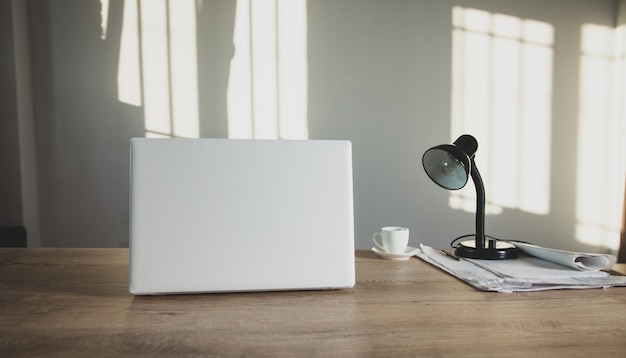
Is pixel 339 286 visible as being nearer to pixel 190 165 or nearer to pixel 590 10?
pixel 190 165

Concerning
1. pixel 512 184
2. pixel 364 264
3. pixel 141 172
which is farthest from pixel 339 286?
pixel 512 184

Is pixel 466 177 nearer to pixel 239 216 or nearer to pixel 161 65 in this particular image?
pixel 239 216

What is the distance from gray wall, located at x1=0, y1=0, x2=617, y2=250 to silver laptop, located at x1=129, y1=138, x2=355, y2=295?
2313 millimetres

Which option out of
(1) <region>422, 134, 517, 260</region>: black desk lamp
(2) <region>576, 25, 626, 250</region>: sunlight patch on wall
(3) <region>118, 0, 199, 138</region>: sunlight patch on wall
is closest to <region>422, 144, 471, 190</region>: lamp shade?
(1) <region>422, 134, 517, 260</region>: black desk lamp

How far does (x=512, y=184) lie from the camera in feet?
10.6

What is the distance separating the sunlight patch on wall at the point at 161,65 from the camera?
2908mm

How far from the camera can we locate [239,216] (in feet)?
2.40

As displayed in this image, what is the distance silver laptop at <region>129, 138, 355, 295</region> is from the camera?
71 cm

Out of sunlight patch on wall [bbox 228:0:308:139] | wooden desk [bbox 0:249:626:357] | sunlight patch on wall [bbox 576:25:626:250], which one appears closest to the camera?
wooden desk [bbox 0:249:626:357]

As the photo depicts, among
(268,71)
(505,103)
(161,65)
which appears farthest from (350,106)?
(161,65)

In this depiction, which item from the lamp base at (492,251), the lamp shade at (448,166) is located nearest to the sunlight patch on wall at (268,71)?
the lamp shade at (448,166)

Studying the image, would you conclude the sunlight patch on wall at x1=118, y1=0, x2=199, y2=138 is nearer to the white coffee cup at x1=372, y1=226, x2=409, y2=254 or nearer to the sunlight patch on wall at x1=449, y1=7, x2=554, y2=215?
the sunlight patch on wall at x1=449, y1=7, x2=554, y2=215

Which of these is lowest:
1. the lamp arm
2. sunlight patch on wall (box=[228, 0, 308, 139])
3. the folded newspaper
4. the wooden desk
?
the folded newspaper

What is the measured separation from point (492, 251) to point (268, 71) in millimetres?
2299
